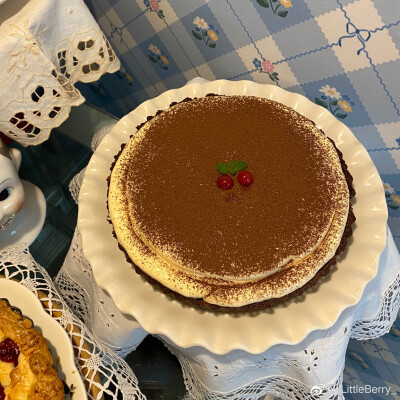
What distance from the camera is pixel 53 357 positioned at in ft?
2.95

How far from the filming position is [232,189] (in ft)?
3.01

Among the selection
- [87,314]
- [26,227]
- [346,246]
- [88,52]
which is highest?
[88,52]

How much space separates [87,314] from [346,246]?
2.43ft

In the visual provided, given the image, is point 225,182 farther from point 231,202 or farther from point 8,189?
point 8,189

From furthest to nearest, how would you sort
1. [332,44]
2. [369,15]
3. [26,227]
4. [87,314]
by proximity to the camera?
[26,227] → [87,314] → [332,44] → [369,15]

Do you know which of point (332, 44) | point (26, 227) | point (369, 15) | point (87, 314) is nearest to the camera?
point (369, 15)

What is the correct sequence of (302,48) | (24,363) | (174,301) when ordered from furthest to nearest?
(302,48)
(174,301)
(24,363)

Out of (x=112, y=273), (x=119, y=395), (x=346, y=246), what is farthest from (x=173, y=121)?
(x=119, y=395)

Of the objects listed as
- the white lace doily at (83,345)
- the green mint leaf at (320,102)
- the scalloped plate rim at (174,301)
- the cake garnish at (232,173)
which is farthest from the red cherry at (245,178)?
the white lace doily at (83,345)

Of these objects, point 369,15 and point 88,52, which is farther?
point 88,52

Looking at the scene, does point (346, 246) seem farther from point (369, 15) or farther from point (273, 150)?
point (369, 15)

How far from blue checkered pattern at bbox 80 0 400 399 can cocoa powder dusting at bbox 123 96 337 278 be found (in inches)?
6.4

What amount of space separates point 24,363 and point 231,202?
555mm

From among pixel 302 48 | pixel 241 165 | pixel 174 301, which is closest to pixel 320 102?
pixel 302 48
